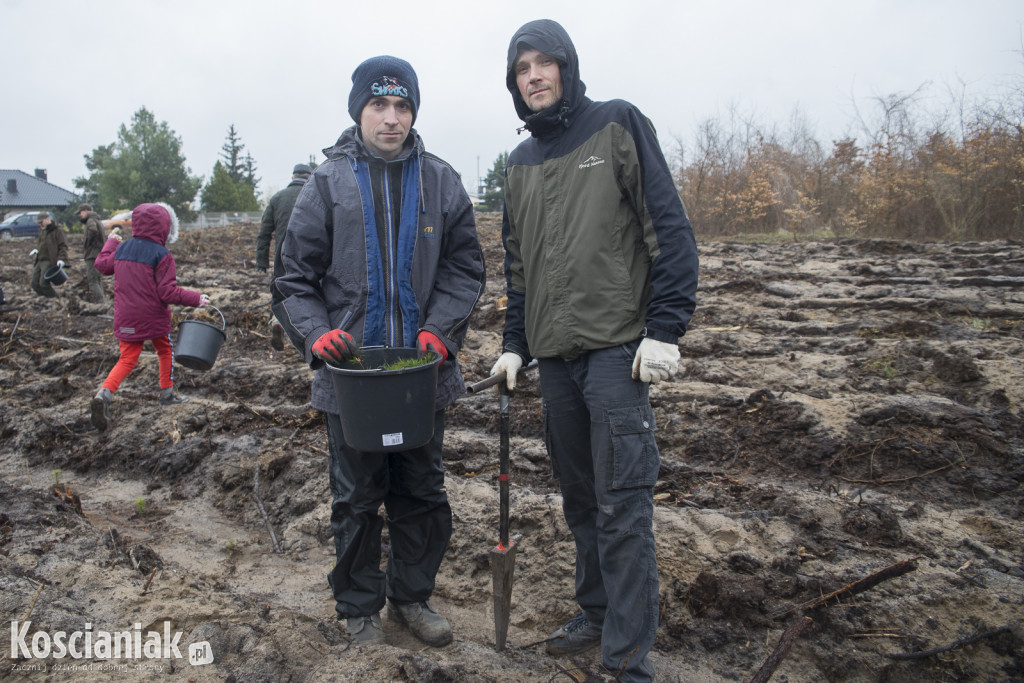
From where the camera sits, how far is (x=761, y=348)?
5828 mm

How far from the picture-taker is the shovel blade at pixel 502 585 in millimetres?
2396

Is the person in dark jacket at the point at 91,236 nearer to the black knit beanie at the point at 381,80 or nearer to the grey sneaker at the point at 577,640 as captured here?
the black knit beanie at the point at 381,80

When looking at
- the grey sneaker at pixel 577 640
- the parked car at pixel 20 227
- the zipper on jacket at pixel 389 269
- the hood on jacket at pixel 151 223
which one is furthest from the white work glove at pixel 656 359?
the parked car at pixel 20 227

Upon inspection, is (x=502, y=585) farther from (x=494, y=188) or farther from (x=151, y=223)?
(x=494, y=188)

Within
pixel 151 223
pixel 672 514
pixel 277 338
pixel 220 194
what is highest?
pixel 220 194

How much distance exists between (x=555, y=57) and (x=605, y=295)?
839mm

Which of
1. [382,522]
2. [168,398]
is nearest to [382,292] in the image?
[382,522]

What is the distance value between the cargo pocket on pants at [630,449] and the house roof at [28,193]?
5923 centimetres

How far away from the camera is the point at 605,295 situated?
6.83 feet

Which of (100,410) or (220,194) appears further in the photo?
(220,194)

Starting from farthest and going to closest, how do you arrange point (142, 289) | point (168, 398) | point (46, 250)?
point (46, 250) < point (168, 398) < point (142, 289)

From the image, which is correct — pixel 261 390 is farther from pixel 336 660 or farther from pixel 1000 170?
pixel 1000 170

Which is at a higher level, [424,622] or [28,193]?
[28,193]

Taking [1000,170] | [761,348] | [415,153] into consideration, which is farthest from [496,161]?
[415,153]
